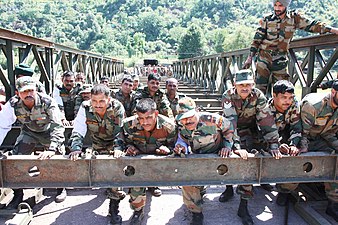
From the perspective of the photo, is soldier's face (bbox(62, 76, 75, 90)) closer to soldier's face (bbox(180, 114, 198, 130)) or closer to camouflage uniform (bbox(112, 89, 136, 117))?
camouflage uniform (bbox(112, 89, 136, 117))

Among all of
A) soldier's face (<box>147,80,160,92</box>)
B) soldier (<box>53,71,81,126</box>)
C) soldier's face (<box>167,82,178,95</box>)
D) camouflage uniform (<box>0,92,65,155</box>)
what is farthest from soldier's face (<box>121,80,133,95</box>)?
camouflage uniform (<box>0,92,65,155</box>)

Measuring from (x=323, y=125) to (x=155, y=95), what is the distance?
7.98 feet

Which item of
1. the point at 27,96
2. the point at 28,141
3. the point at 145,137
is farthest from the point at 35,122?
the point at 145,137

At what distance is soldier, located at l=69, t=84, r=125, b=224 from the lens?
3656mm

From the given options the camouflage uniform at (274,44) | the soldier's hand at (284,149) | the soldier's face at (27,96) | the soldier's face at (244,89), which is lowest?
the soldier's hand at (284,149)

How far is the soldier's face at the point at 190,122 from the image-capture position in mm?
3305

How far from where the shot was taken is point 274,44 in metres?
4.68

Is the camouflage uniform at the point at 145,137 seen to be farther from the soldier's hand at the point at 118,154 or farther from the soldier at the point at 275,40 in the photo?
the soldier at the point at 275,40

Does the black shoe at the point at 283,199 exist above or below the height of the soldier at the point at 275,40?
below

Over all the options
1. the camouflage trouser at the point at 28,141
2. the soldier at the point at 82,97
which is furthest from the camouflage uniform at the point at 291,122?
the soldier at the point at 82,97

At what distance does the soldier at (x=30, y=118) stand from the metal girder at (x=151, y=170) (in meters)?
0.52

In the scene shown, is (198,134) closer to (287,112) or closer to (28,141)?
(287,112)

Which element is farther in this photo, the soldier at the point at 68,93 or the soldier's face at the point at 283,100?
the soldier at the point at 68,93

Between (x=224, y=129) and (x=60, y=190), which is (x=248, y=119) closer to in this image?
(x=224, y=129)
